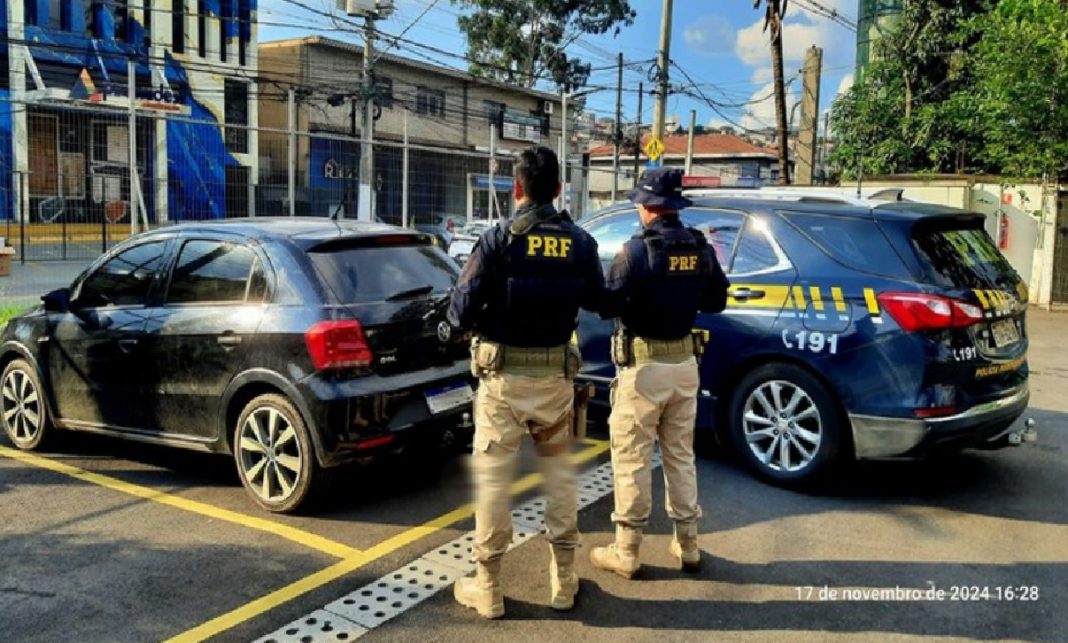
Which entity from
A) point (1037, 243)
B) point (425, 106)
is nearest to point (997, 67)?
point (1037, 243)

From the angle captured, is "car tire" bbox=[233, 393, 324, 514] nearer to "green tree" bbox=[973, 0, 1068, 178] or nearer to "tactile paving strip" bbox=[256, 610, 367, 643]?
"tactile paving strip" bbox=[256, 610, 367, 643]

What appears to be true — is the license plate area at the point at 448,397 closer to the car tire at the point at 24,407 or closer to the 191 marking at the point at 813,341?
the 191 marking at the point at 813,341

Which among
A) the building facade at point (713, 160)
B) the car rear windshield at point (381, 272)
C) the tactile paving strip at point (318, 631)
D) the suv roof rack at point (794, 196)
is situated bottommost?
the tactile paving strip at point (318, 631)

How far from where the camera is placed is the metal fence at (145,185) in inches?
483

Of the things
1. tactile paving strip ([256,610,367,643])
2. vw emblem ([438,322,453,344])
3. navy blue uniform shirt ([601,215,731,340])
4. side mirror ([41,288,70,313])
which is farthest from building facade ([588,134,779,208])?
tactile paving strip ([256,610,367,643])

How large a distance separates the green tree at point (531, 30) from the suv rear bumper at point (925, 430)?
3661 centimetres

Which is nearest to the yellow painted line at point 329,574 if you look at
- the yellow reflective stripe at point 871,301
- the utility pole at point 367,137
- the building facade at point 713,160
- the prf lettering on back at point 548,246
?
the prf lettering on back at point 548,246

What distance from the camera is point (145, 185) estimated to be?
496 inches

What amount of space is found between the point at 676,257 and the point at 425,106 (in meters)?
33.2

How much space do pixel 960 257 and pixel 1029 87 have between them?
12.5 meters

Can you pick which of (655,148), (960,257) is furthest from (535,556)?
(655,148)

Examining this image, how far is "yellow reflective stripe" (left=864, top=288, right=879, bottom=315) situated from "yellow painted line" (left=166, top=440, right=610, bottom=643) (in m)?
1.96

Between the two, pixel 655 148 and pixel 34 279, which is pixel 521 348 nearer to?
pixel 34 279

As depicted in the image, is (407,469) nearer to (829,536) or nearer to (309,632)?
(309,632)
